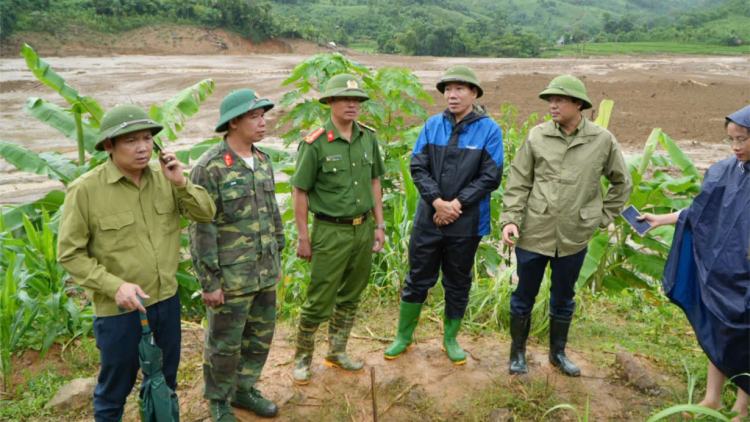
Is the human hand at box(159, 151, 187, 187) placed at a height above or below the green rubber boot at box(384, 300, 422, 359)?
above

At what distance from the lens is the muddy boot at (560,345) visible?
3.58 m

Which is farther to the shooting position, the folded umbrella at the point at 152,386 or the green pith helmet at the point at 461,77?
the green pith helmet at the point at 461,77

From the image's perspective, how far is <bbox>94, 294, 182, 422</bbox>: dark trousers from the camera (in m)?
2.60

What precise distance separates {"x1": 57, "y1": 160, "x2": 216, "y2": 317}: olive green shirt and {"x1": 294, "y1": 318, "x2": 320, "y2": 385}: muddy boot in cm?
92

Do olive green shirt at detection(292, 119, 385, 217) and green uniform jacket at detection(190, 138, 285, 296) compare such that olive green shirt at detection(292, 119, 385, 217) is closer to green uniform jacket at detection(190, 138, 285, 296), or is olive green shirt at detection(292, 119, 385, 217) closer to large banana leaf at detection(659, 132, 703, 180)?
green uniform jacket at detection(190, 138, 285, 296)

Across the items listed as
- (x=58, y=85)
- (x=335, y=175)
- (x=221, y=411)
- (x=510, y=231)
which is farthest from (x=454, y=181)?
(x=58, y=85)

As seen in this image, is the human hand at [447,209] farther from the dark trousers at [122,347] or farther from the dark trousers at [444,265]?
the dark trousers at [122,347]

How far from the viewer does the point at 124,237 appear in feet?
8.49

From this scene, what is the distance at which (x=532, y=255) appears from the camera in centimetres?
340

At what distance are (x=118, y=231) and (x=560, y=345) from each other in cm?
261

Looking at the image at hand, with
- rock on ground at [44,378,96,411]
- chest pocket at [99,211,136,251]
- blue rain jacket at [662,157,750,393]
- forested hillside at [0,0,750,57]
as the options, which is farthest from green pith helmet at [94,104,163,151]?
forested hillside at [0,0,750,57]

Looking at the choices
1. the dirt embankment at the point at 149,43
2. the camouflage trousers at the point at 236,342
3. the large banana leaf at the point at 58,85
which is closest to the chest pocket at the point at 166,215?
the camouflage trousers at the point at 236,342

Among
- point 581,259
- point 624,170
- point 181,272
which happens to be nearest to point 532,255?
point 581,259

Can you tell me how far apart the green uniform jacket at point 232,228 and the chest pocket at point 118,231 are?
1.14 feet
